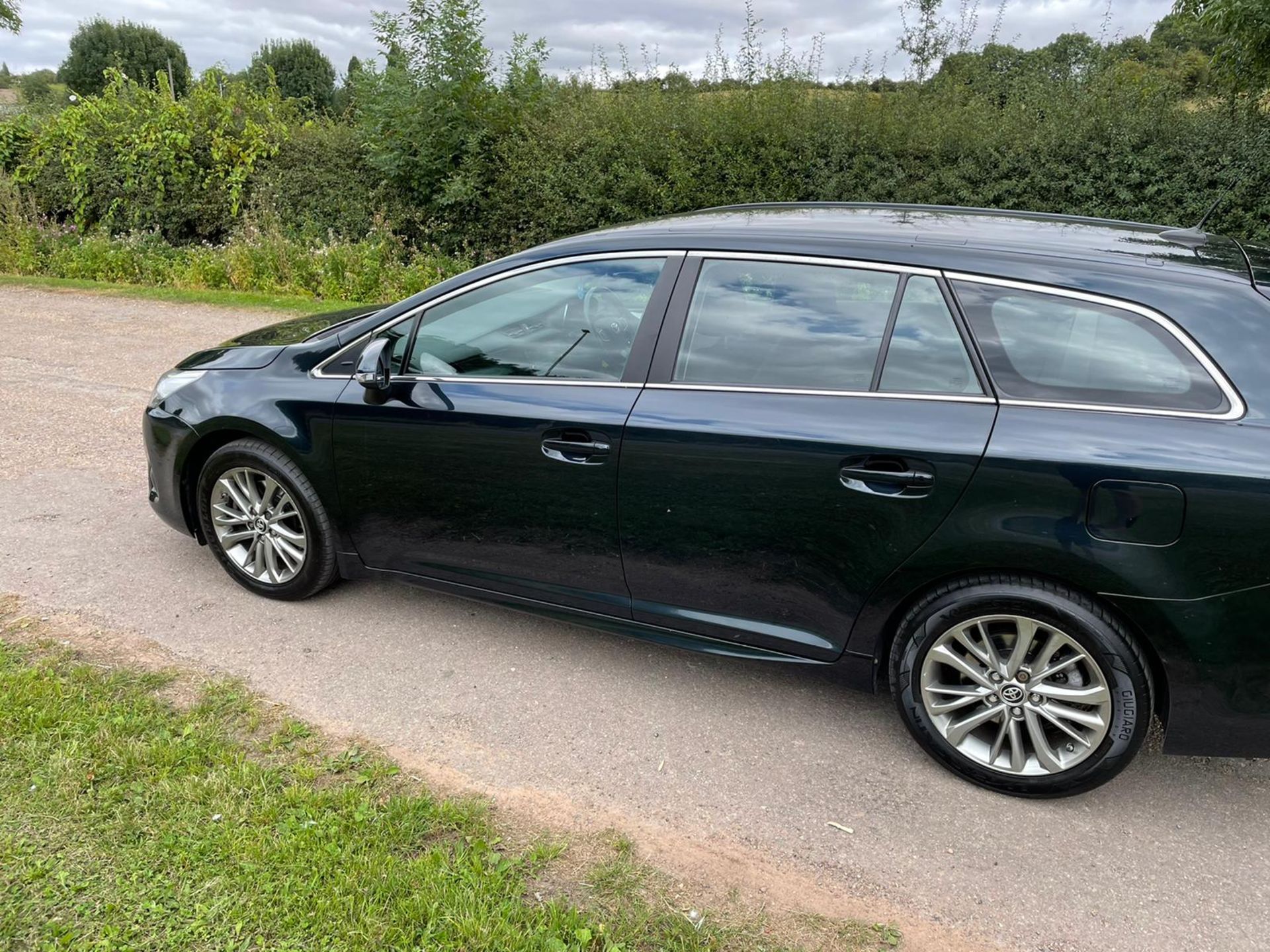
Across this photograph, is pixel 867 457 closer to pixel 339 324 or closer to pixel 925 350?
pixel 925 350

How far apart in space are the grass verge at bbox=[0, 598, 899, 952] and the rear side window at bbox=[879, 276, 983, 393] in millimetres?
1577

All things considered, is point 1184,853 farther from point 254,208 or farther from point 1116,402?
point 254,208

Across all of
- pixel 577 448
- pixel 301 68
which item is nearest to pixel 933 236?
pixel 577 448

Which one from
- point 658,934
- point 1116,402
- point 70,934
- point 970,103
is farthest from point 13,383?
point 970,103

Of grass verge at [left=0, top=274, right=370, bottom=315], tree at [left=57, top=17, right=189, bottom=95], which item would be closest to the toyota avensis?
grass verge at [left=0, top=274, right=370, bottom=315]

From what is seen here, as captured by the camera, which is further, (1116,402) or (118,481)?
(118,481)

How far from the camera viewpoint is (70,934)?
2.36 m

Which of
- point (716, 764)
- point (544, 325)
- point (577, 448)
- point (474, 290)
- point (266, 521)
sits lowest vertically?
point (716, 764)

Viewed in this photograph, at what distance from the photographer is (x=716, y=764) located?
10.3 feet

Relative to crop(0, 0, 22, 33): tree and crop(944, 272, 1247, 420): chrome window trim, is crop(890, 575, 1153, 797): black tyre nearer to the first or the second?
crop(944, 272, 1247, 420): chrome window trim

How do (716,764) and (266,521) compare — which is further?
(266,521)

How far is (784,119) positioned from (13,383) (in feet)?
28.0

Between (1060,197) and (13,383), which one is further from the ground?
(1060,197)

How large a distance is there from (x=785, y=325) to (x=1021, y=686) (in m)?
1.38
